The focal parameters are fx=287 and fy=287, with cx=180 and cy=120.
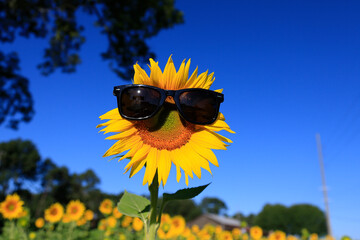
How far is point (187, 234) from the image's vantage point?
3688mm

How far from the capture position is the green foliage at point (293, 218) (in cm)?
4325

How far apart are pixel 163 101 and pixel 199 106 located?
0.13 metres

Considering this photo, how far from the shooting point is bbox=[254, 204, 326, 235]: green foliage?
43.2m

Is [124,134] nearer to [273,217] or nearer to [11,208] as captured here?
[11,208]

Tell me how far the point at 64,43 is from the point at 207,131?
392 inches

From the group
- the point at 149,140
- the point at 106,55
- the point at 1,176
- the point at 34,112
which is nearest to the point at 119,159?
the point at 149,140

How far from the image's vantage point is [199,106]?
101 cm

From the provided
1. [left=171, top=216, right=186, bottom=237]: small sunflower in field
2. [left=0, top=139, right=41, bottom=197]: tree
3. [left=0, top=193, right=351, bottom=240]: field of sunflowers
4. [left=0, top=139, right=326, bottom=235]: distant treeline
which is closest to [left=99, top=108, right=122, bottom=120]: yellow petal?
[left=0, top=193, right=351, bottom=240]: field of sunflowers

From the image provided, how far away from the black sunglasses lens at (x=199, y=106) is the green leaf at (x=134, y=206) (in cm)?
35

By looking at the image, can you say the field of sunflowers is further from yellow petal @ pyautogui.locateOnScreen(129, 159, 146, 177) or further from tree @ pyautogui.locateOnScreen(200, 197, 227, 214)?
tree @ pyautogui.locateOnScreen(200, 197, 227, 214)

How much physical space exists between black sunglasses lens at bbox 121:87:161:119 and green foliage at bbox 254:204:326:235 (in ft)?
152

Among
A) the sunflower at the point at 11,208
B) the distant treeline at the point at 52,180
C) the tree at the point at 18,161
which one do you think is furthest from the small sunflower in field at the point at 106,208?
the tree at the point at 18,161

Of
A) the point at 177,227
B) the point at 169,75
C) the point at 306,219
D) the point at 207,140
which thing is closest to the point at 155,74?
the point at 169,75

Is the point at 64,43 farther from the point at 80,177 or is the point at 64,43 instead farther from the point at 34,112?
the point at 80,177
